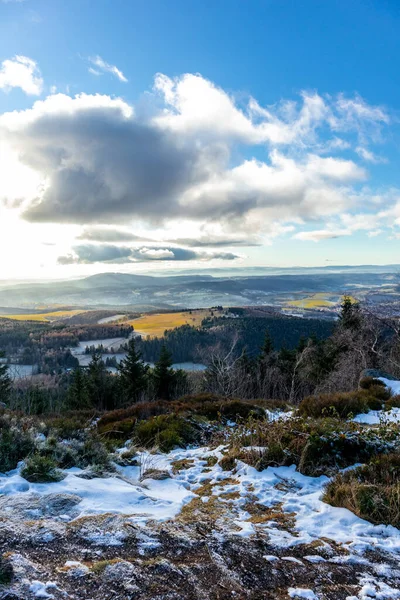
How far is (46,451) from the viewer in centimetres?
595

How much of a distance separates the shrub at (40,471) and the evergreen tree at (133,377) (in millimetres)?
25501

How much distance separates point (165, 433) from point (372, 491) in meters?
5.11

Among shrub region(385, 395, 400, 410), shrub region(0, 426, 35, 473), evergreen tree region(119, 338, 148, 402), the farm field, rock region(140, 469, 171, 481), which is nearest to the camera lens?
shrub region(0, 426, 35, 473)

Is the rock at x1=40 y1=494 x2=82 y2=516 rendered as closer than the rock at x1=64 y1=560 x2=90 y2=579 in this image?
No

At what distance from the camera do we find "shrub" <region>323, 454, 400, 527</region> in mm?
4056

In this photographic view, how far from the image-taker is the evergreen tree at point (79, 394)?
27.3 meters

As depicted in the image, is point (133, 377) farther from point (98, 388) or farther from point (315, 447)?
point (315, 447)

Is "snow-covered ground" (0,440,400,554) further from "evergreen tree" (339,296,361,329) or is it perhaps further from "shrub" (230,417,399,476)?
"evergreen tree" (339,296,361,329)

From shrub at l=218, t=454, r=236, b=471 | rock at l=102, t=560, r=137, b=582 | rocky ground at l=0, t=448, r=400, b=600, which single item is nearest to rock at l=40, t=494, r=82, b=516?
rocky ground at l=0, t=448, r=400, b=600

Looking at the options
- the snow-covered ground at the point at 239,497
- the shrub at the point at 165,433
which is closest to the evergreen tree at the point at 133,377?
the shrub at the point at 165,433

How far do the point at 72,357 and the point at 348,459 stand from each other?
275 feet

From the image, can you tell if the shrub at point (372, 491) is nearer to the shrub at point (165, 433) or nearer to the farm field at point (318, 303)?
the shrub at point (165, 433)

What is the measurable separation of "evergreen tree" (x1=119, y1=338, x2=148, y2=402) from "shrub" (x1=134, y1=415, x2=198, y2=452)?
2131cm

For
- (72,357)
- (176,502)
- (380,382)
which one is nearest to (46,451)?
(176,502)
